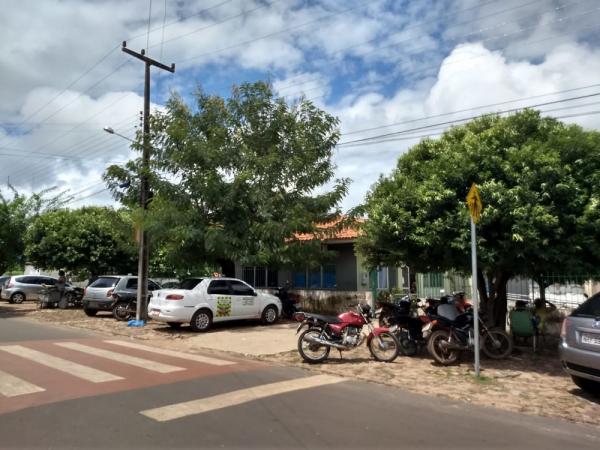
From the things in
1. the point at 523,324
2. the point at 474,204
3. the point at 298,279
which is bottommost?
the point at 523,324

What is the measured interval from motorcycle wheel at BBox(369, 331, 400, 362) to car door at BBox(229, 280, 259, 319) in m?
6.56

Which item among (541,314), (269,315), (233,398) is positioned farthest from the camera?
(269,315)

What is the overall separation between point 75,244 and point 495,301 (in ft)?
62.0

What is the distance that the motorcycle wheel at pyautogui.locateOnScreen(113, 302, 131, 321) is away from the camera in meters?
18.0

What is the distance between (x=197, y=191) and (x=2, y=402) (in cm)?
1013

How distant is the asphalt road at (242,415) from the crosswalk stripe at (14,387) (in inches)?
2.2

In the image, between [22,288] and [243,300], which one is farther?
[22,288]

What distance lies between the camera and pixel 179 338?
13.8 metres

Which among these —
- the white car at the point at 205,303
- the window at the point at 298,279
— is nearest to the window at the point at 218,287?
the white car at the point at 205,303

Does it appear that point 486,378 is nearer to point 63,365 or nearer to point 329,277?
point 63,365

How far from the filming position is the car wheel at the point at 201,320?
14664 mm

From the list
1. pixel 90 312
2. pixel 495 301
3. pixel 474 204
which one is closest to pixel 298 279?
pixel 90 312

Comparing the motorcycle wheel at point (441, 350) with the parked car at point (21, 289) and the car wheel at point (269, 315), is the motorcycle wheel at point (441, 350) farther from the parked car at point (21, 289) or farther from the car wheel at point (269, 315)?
the parked car at point (21, 289)

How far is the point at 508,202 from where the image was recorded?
883 cm
